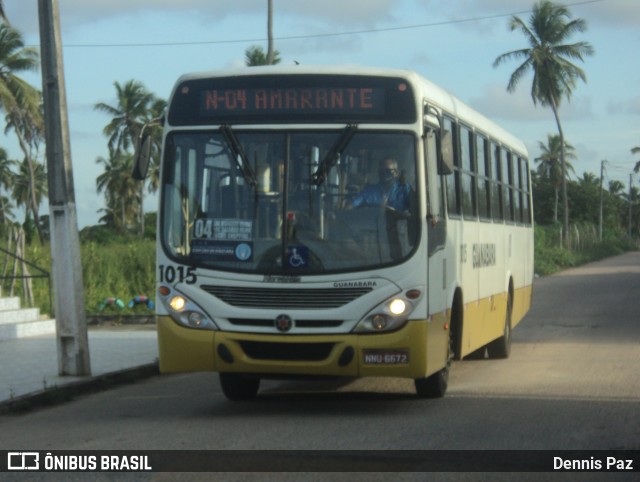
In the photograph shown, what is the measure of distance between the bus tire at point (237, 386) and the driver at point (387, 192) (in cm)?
238

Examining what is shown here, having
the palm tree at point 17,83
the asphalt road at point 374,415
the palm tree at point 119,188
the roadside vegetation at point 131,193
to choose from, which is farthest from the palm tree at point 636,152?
the asphalt road at point 374,415

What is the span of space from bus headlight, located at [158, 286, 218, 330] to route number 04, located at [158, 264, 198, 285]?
0.29 feet

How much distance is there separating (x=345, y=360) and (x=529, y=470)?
269cm

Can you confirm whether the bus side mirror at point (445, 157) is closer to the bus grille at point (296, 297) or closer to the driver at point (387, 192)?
the driver at point (387, 192)

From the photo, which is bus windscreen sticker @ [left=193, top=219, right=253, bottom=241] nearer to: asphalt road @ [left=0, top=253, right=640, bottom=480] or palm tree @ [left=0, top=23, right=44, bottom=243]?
asphalt road @ [left=0, top=253, right=640, bottom=480]

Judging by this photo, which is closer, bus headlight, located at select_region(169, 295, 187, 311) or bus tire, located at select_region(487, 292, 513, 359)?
bus headlight, located at select_region(169, 295, 187, 311)

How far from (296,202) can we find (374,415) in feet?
6.51

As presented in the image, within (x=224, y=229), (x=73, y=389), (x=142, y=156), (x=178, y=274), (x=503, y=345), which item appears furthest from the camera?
(x=503, y=345)

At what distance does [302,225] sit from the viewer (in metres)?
10.6

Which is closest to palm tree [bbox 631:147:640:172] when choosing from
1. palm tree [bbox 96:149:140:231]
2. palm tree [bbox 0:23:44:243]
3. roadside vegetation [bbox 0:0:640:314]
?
roadside vegetation [bbox 0:0:640:314]

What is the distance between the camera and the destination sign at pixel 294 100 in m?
10.8

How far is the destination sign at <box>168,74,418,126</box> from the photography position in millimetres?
10836

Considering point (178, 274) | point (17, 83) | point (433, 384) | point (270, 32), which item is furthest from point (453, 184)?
point (17, 83)

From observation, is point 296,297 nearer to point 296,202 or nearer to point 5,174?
point 296,202
